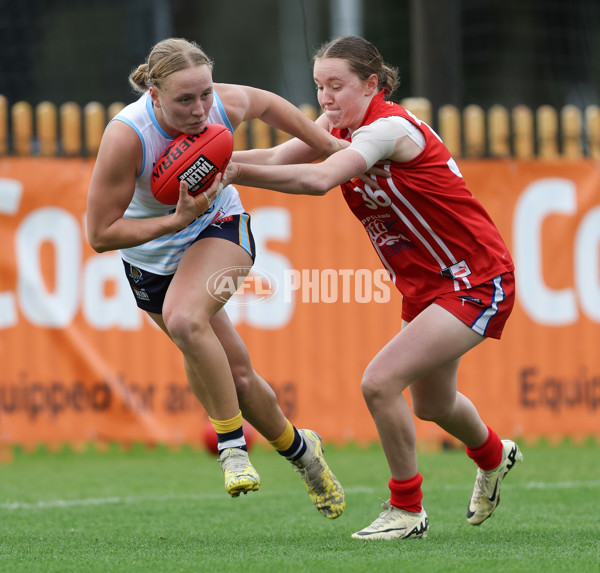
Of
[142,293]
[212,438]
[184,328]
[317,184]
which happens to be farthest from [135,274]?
[212,438]

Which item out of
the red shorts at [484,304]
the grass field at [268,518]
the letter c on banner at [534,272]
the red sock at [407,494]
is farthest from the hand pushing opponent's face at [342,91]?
the letter c on banner at [534,272]

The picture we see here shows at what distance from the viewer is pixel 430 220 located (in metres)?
4.34

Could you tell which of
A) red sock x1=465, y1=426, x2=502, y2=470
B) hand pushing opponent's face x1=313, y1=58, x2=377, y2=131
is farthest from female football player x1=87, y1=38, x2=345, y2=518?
red sock x1=465, y1=426, x2=502, y2=470

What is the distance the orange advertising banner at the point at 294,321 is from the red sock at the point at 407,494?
3442 millimetres

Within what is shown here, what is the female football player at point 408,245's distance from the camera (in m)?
4.25

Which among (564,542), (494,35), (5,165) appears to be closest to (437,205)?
(564,542)

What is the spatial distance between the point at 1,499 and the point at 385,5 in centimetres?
1118

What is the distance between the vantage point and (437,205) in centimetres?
433

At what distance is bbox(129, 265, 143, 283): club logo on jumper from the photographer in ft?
14.8

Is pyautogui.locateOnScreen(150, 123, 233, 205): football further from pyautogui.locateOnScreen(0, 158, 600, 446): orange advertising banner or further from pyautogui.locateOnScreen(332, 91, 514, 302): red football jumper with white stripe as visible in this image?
pyautogui.locateOnScreen(0, 158, 600, 446): orange advertising banner

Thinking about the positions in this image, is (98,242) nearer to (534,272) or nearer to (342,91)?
(342,91)

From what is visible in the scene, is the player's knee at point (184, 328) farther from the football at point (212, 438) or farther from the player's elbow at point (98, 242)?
the football at point (212, 438)

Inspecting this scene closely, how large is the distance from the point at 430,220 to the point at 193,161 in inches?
40.5

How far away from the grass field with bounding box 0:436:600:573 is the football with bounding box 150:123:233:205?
1.40 meters
